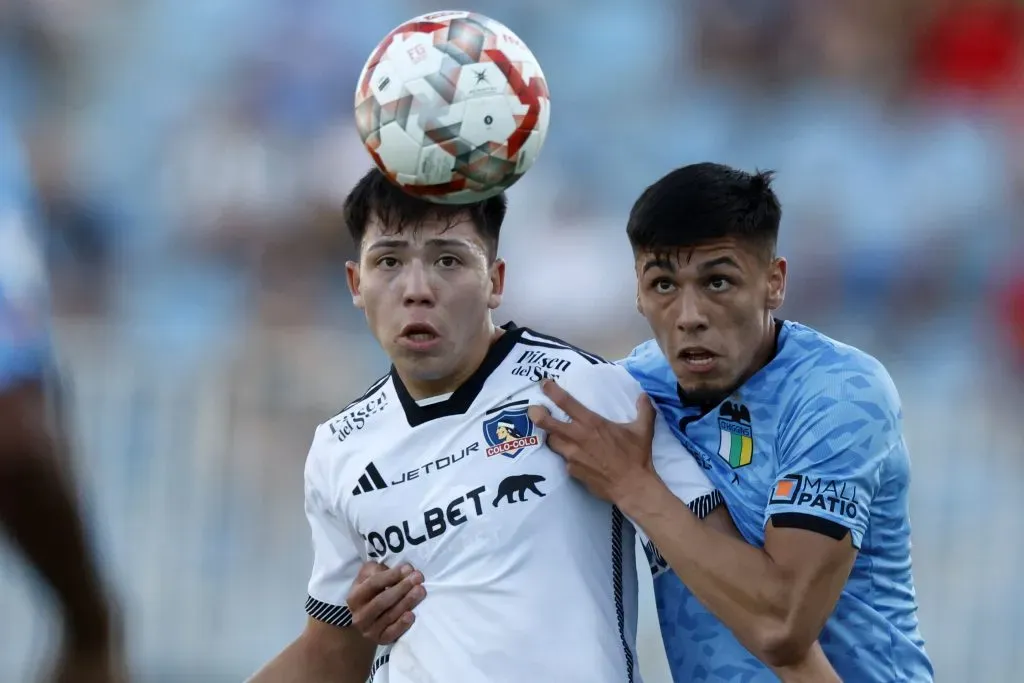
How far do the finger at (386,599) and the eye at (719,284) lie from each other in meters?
1.11

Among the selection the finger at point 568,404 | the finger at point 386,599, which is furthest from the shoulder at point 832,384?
the finger at point 386,599

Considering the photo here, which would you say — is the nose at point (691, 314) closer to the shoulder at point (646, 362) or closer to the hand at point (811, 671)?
the shoulder at point (646, 362)

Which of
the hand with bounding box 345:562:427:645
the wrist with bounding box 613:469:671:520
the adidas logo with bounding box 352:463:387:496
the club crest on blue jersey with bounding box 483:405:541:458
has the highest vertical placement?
the club crest on blue jersey with bounding box 483:405:541:458

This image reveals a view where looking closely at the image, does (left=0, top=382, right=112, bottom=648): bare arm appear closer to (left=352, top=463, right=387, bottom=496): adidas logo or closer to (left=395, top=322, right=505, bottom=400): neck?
(left=352, top=463, right=387, bottom=496): adidas logo

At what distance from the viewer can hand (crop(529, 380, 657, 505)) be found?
3.71 metres

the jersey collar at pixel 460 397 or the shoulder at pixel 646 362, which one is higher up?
the shoulder at pixel 646 362

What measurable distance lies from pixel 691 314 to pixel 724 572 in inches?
26.6

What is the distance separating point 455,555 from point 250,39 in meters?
6.41

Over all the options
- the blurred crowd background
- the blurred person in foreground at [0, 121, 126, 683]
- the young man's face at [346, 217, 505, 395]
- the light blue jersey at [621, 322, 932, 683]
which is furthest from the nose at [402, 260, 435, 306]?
the blurred crowd background

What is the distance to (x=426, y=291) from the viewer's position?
12.4 ft

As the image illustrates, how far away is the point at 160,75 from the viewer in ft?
30.9

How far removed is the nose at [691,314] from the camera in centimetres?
371

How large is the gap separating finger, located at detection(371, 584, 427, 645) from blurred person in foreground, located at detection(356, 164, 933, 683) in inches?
0.5

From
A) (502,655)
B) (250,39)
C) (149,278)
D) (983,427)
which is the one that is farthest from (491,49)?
(250,39)
